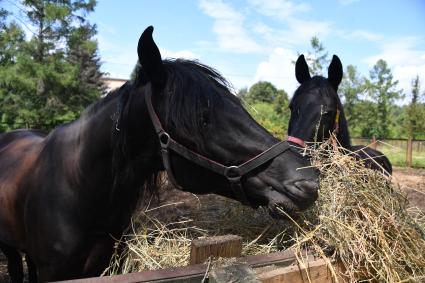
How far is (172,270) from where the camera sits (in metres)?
1.44

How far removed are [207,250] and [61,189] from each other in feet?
3.68

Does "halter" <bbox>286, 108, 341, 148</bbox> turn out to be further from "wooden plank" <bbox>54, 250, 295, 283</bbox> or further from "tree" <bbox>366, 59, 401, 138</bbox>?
"tree" <bbox>366, 59, 401, 138</bbox>

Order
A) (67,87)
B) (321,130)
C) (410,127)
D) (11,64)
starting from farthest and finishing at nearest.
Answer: (410,127)
(67,87)
(11,64)
(321,130)

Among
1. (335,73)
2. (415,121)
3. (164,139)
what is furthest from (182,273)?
(415,121)

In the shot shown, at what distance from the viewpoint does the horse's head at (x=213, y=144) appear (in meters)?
1.78

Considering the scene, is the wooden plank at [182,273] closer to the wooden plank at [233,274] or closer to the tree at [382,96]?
the wooden plank at [233,274]

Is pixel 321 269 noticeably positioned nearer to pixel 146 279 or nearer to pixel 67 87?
pixel 146 279

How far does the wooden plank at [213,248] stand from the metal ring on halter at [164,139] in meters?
0.52

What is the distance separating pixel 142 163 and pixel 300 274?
3.21 ft

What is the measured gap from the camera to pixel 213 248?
157 cm

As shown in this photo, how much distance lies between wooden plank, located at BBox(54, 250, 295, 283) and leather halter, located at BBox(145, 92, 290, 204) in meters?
0.32

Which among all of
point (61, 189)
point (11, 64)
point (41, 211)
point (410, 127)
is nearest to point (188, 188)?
point (61, 189)

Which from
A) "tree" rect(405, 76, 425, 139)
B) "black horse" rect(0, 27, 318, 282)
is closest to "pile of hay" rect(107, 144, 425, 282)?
"black horse" rect(0, 27, 318, 282)

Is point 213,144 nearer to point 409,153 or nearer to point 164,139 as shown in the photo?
point 164,139
